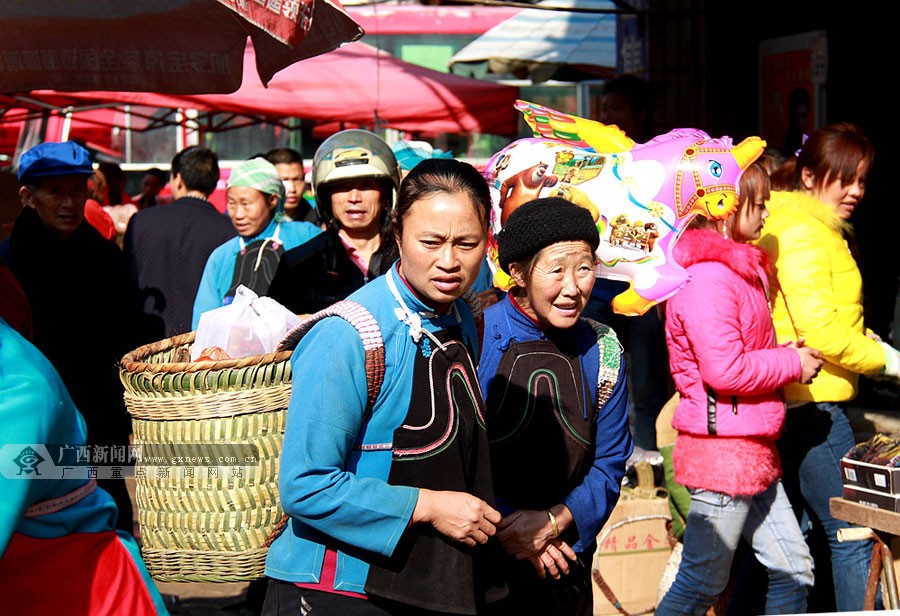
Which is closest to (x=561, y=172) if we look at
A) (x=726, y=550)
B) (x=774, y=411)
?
(x=774, y=411)

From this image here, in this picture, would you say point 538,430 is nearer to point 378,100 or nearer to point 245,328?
point 245,328

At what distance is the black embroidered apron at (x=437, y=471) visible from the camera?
7.39ft

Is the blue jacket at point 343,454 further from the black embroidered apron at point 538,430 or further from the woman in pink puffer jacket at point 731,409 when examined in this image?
the woman in pink puffer jacket at point 731,409

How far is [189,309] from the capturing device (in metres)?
6.02

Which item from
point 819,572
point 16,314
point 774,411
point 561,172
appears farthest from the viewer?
point 819,572

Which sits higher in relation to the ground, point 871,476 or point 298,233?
point 298,233

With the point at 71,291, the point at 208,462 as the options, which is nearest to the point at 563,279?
the point at 208,462

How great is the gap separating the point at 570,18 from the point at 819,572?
576cm

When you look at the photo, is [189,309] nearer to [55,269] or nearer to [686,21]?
[55,269]

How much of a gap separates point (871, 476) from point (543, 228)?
1.54m

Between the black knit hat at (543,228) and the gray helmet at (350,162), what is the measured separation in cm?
122

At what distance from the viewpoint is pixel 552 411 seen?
286cm

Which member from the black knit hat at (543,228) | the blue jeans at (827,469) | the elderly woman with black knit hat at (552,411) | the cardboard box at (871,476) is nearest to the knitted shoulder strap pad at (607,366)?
the elderly woman with black knit hat at (552,411)

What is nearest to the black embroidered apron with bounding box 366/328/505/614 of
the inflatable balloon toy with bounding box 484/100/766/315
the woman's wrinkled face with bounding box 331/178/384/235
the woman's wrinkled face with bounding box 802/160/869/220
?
the inflatable balloon toy with bounding box 484/100/766/315
